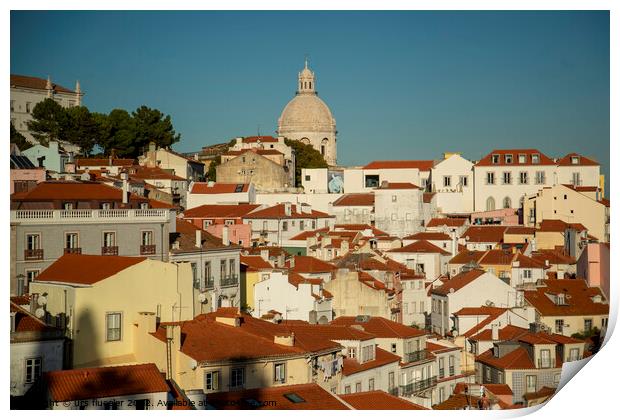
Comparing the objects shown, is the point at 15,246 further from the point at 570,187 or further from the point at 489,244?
the point at 570,187

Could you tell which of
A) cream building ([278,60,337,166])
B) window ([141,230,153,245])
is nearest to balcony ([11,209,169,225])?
window ([141,230,153,245])

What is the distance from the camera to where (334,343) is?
17.2 metres

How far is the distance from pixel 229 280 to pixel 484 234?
1553cm

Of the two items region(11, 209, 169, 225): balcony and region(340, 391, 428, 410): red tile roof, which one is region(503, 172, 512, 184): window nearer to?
region(11, 209, 169, 225): balcony

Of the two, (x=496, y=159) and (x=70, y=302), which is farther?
(x=496, y=159)

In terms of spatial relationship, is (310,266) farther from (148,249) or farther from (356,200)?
(356,200)

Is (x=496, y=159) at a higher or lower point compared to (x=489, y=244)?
higher

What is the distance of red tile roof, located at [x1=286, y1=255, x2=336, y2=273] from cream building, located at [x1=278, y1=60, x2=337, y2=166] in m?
34.1

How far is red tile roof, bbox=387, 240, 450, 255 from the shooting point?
3147 centimetres
